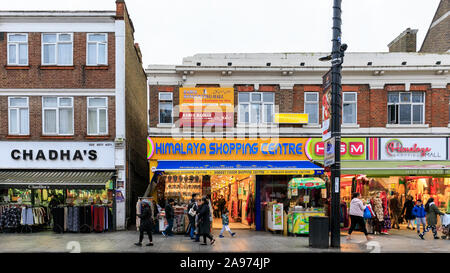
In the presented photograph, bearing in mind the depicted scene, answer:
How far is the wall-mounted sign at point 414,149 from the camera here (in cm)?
1716

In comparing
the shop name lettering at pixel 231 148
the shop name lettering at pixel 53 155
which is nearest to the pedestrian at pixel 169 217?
the shop name lettering at pixel 231 148

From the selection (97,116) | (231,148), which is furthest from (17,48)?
(231,148)

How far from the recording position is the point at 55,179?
15.9 metres

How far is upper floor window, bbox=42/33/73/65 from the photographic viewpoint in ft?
55.3

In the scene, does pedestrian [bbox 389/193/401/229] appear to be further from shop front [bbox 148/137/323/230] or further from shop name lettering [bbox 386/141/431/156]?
shop front [bbox 148/137/323/230]

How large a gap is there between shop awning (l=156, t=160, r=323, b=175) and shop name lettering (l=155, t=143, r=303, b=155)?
550 millimetres

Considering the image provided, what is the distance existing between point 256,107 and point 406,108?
22.7 feet

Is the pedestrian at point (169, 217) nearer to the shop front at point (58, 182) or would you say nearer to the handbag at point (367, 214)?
the shop front at point (58, 182)

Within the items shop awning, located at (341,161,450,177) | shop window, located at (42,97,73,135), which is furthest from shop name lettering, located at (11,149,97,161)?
shop awning, located at (341,161,450,177)

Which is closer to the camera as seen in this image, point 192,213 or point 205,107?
point 192,213

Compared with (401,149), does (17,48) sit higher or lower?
higher

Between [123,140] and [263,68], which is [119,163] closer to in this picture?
[123,140]

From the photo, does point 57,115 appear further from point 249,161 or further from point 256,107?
point 256,107

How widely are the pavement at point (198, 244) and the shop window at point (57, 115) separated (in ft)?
14.5
